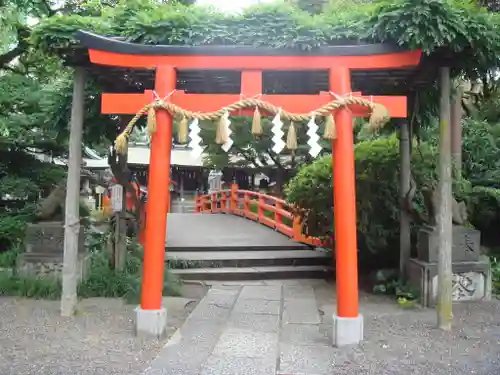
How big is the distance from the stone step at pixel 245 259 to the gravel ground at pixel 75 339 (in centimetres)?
261

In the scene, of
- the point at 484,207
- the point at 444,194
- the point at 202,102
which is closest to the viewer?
the point at 202,102

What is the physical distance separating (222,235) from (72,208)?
7.06m

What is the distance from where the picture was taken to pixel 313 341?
536 cm

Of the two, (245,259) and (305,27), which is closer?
(305,27)

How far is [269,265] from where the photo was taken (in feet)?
32.6

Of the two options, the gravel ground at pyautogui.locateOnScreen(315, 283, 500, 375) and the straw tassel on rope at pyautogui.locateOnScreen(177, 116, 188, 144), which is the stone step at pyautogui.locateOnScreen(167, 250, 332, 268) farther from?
the straw tassel on rope at pyautogui.locateOnScreen(177, 116, 188, 144)

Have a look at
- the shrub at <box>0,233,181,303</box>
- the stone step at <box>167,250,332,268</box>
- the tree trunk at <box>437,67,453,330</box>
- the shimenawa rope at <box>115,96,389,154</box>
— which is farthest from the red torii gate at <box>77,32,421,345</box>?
the stone step at <box>167,250,332,268</box>

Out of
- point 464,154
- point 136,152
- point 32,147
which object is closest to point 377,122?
point 464,154

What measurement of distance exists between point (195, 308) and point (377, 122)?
3544 mm

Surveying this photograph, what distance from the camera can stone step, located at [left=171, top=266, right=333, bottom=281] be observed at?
9.03 meters

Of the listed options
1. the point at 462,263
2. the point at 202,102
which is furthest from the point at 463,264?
the point at 202,102

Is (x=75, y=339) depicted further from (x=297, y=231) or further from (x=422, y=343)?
(x=297, y=231)

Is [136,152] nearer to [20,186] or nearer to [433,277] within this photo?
[20,186]

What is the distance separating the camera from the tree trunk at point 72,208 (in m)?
6.13
